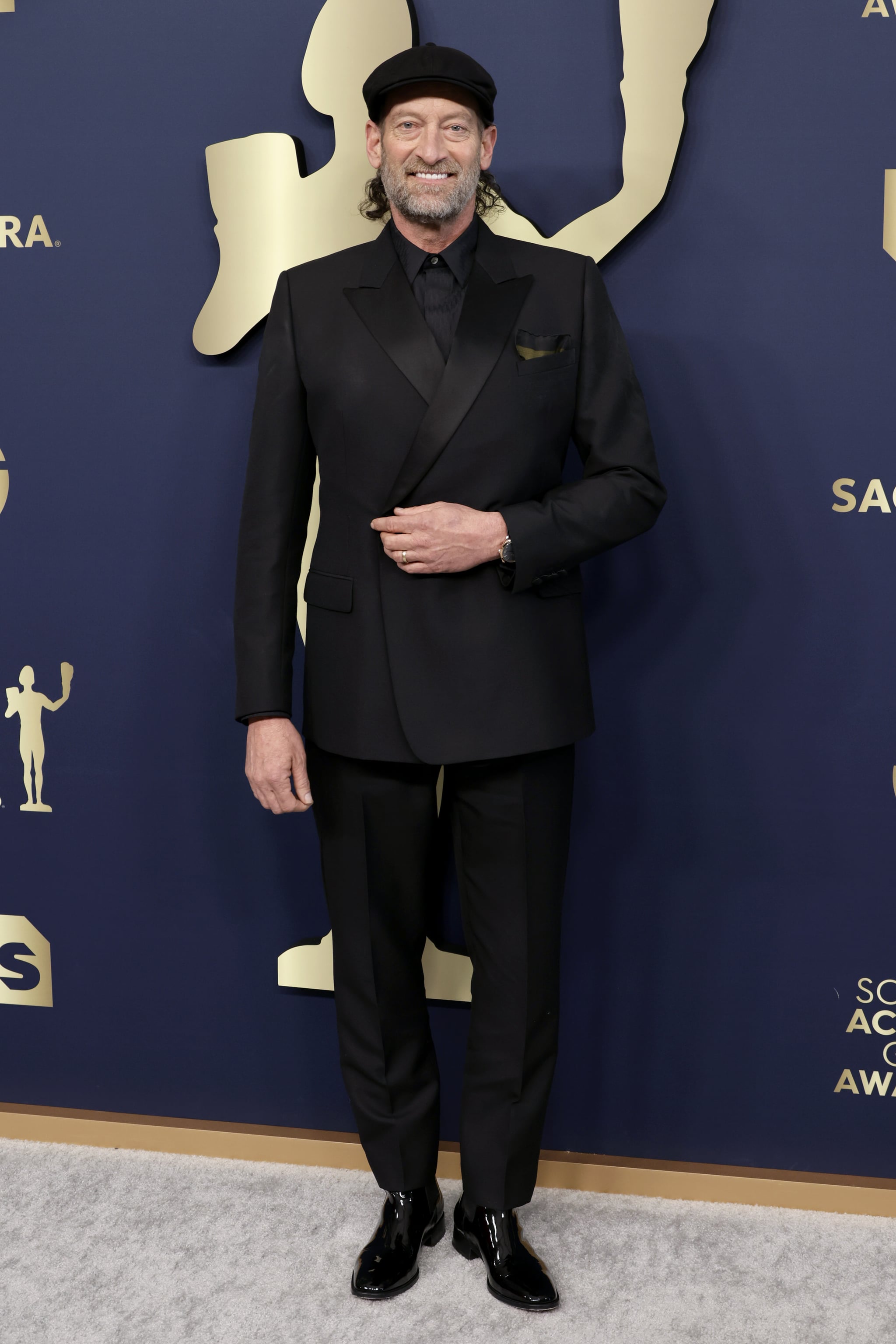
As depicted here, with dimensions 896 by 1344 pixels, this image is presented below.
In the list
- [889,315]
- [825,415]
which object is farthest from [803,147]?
[825,415]

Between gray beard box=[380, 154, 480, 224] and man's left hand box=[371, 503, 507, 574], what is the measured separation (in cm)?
36

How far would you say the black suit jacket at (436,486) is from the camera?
1417 mm

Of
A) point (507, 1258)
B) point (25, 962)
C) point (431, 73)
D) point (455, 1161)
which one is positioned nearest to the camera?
point (431, 73)

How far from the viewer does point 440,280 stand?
147 cm

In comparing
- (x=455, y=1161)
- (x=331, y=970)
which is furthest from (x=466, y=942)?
(x=455, y=1161)

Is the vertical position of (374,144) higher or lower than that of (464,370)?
higher

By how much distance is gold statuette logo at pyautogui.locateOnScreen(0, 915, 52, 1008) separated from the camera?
2025mm

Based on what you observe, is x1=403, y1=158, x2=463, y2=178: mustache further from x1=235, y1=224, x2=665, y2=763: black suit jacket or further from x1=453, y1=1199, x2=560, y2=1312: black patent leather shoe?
x1=453, y1=1199, x2=560, y2=1312: black patent leather shoe

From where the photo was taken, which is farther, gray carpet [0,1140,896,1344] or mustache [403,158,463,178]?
gray carpet [0,1140,896,1344]

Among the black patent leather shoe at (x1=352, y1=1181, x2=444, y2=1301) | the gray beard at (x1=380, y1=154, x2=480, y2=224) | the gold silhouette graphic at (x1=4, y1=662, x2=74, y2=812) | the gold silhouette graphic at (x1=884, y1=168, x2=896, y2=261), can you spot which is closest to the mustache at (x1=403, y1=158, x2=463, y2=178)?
the gray beard at (x1=380, y1=154, x2=480, y2=224)

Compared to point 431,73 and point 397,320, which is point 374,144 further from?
point 397,320

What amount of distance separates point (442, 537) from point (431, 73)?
559 mm

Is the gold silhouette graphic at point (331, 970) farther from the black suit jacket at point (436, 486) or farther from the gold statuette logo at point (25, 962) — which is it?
the black suit jacket at point (436, 486)

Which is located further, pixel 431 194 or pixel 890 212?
pixel 890 212
